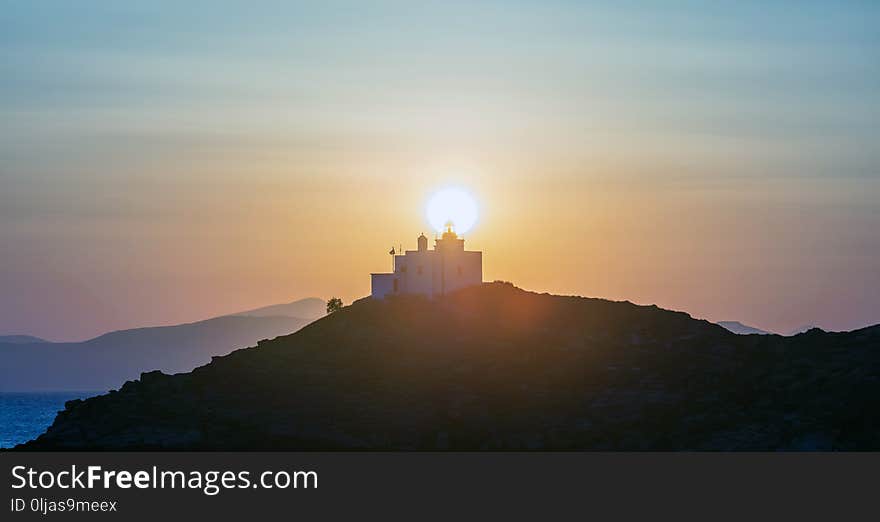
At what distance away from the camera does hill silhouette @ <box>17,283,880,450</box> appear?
102m

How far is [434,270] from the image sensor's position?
12406cm

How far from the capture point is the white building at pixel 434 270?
124 metres

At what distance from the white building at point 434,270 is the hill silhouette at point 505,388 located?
155 centimetres

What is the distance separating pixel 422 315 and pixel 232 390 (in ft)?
59.8

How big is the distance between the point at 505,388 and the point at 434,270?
1712 centimetres

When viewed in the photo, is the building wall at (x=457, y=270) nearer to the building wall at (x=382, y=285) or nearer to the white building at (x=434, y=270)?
the white building at (x=434, y=270)
